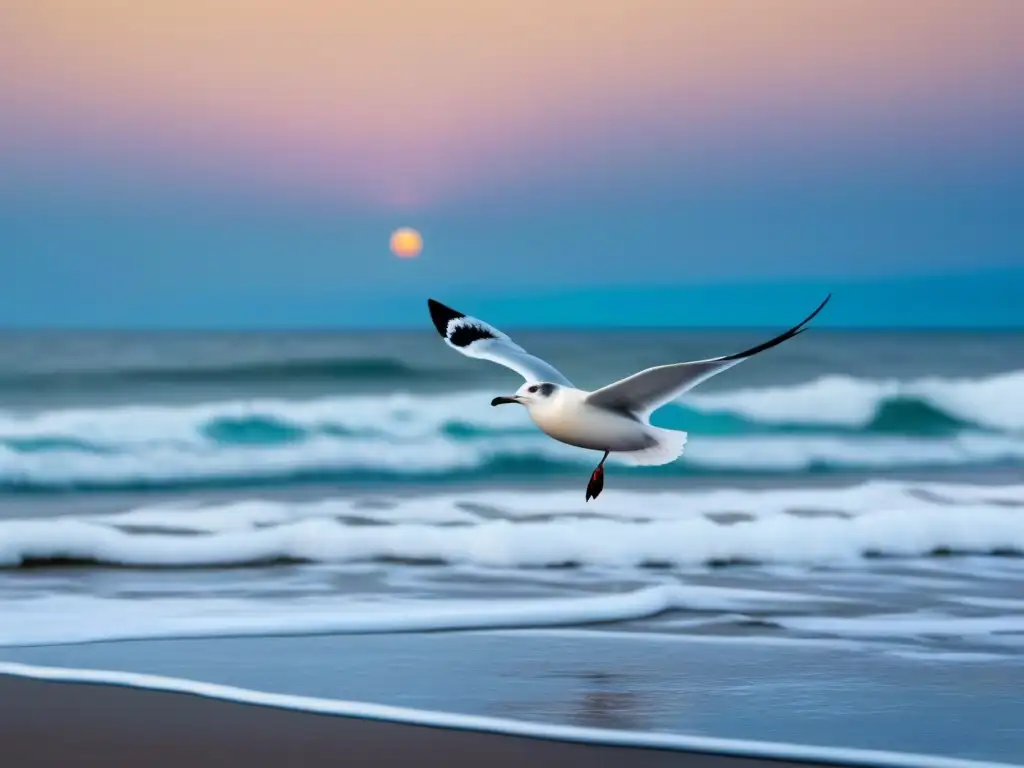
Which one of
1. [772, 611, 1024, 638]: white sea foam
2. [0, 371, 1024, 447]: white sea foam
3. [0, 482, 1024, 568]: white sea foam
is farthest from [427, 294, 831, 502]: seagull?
[0, 371, 1024, 447]: white sea foam

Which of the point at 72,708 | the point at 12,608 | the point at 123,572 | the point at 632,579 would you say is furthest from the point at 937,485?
the point at 72,708

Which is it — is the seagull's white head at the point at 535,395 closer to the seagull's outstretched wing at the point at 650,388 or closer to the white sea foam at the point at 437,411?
the seagull's outstretched wing at the point at 650,388

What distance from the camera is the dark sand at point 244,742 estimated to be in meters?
4.48

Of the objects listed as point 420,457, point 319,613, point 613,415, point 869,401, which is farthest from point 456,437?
point 613,415

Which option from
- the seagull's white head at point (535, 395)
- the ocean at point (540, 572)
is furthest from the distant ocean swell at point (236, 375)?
the seagull's white head at point (535, 395)

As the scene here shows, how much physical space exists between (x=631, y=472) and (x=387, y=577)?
634 centimetres

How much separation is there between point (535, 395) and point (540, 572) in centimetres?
216

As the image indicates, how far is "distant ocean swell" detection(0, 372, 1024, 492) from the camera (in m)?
15.2

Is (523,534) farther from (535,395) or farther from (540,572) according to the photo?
(535,395)

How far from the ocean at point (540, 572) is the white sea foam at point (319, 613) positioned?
0.02 metres

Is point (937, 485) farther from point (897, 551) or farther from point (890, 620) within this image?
point (890, 620)

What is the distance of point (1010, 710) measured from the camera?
5.16m

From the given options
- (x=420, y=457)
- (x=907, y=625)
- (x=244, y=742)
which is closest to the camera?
(x=244, y=742)

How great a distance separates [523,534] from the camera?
8.89m
